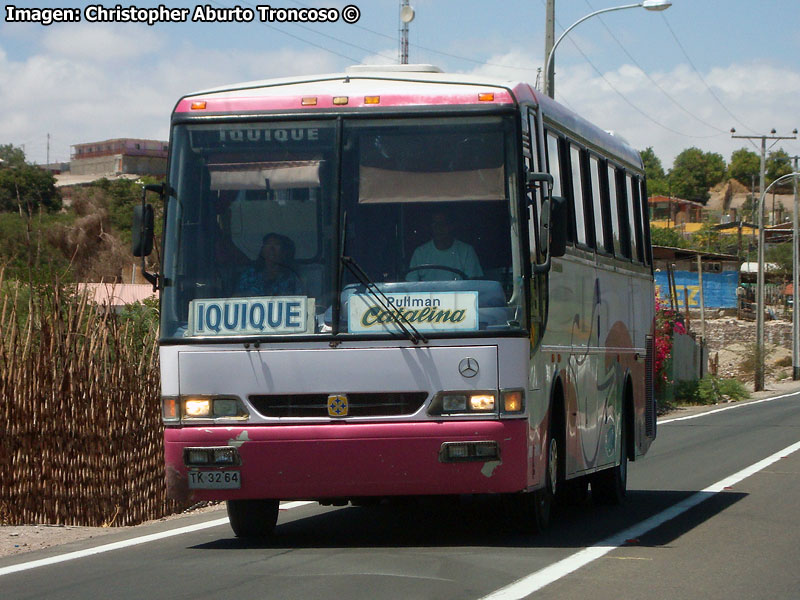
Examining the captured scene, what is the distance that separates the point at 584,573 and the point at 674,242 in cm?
11323

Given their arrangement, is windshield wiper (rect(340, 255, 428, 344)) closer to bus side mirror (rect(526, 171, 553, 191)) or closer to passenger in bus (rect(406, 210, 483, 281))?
passenger in bus (rect(406, 210, 483, 281))

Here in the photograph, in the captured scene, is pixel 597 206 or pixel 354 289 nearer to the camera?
pixel 354 289

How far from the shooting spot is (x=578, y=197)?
12.0 meters

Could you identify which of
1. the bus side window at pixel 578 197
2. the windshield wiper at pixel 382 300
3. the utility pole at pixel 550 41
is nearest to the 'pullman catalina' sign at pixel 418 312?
the windshield wiper at pixel 382 300

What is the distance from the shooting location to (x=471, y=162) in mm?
9602

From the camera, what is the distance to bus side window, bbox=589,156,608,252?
41.7 ft

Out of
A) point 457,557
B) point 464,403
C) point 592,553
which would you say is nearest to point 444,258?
point 464,403

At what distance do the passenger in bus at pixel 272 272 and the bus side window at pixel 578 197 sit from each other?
311 centimetres

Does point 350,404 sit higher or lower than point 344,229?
lower

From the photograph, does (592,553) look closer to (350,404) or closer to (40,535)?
(350,404)

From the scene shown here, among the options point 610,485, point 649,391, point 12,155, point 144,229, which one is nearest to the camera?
point 144,229

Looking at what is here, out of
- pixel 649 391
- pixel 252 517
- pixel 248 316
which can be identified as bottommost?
pixel 252 517

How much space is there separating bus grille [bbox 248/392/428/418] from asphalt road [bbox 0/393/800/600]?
934 mm

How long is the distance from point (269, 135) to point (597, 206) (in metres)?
4.15
